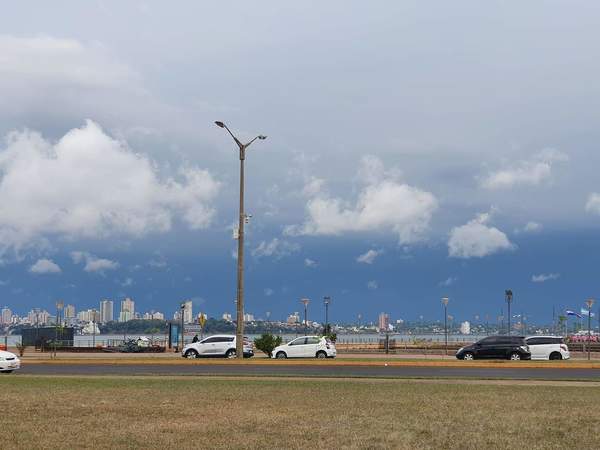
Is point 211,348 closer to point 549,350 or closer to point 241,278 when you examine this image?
point 241,278

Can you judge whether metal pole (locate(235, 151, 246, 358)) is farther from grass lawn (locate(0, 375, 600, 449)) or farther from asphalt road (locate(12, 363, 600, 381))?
grass lawn (locate(0, 375, 600, 449))

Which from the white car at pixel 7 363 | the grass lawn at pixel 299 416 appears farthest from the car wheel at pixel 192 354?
the grass lawn at pixel 299 416

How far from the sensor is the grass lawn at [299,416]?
486 inches

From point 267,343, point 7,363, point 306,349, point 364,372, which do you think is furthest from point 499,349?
point 7,363

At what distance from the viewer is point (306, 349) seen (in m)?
47.7

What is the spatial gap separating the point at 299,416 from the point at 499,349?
107 ft

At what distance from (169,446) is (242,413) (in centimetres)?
369

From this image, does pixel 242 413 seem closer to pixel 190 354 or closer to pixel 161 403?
pixel 161 403

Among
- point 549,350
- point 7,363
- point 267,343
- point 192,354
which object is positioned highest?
point 267,343

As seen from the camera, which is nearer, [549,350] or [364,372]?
[364,372]

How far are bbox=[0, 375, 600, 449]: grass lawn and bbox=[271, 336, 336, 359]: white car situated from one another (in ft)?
84.0

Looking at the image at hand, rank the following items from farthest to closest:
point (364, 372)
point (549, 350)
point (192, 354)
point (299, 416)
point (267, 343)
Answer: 1. point (267, 343)
2. point (192, 354)
3. point (549, 350)
4. point (364, 372)
5. point (299, 416)

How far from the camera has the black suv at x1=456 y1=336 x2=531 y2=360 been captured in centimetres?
4509

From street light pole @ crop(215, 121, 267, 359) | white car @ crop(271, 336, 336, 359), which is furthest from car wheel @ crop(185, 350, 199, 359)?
street light pole @ crop(215, 121, 267, 359)
